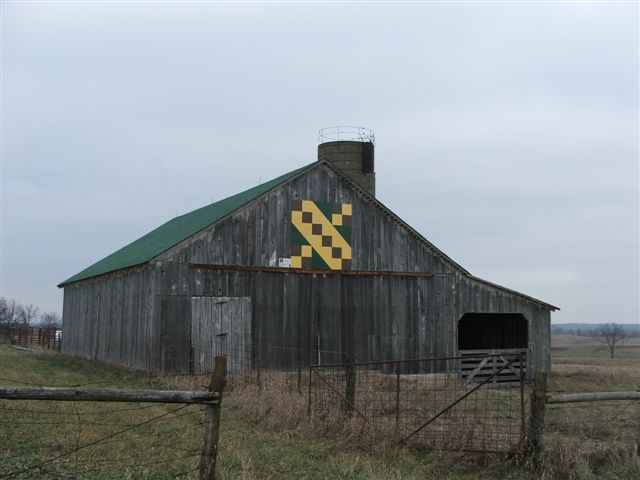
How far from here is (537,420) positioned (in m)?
9.20

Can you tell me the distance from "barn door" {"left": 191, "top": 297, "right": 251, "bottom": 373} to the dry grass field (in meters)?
6.99

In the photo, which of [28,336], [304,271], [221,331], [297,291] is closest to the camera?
[221,331]

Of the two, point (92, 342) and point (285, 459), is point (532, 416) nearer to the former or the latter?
point (285, 459)

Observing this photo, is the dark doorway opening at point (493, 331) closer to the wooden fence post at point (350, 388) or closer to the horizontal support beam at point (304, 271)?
the horizontal support beam at point (304, 271)

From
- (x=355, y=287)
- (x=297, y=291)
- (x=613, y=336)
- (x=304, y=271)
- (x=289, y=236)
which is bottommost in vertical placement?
(x=613, y=336)

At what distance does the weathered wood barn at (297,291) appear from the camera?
20.7m

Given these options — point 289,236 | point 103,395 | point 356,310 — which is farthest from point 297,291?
point 103,395

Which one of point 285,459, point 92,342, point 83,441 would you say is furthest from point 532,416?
point 92,342

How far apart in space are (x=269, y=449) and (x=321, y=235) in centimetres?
1365

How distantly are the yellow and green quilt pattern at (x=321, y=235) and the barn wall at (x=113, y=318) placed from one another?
4814mm

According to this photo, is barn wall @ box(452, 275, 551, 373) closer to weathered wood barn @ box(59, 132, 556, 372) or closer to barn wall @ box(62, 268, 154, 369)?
weathered wood barn @ box(59, 132, 556, 372)

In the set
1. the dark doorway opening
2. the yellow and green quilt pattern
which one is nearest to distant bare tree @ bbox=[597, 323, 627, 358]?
the dark doorway opening

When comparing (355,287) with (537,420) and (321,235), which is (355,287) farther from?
(537,420)

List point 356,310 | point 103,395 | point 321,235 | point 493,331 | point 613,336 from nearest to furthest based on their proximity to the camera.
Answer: point 103,395 < point 321,235 < point 356,310 < point 493,331 < point 613,336
